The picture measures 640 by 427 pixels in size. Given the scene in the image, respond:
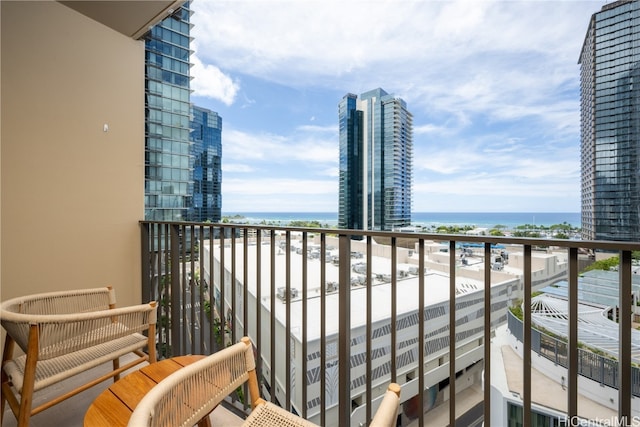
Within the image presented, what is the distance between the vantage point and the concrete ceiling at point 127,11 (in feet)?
7.61

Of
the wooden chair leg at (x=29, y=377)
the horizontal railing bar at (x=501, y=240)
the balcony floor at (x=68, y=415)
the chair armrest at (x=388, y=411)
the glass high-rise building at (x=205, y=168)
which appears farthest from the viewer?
the glass high-rise building at (x=205, y=168)

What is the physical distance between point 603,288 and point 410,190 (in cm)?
513

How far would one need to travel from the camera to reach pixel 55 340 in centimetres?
127

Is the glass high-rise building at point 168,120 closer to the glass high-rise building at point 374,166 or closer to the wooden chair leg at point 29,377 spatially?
the wooden chair leg at point 29,377

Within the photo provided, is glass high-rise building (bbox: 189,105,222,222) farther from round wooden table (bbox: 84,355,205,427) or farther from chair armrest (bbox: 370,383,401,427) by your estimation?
chair armrest (bbox: 370,383,401,427)

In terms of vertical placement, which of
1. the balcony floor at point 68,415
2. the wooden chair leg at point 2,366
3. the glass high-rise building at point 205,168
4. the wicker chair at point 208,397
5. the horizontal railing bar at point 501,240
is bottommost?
the balcony floor at point 68,415

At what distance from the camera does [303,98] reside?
12992mm

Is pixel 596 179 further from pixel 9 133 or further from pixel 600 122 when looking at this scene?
pixel 9 133

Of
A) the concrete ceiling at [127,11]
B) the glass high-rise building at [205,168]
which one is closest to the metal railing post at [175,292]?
the glass high-rise building at [205,168]

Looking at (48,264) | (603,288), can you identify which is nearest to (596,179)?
(603,288)

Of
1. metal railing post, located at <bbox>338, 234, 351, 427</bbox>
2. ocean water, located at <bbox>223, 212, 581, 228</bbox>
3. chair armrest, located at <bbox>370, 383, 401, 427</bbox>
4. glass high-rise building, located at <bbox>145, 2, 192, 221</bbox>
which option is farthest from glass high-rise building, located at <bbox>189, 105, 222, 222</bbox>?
chair armrest, located at <bbox>370, 383, 401, 427</bbox>

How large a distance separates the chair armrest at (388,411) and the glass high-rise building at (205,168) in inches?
111

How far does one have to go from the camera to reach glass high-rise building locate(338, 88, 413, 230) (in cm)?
507

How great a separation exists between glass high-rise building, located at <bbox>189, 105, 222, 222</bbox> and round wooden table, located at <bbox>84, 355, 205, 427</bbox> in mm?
2075
